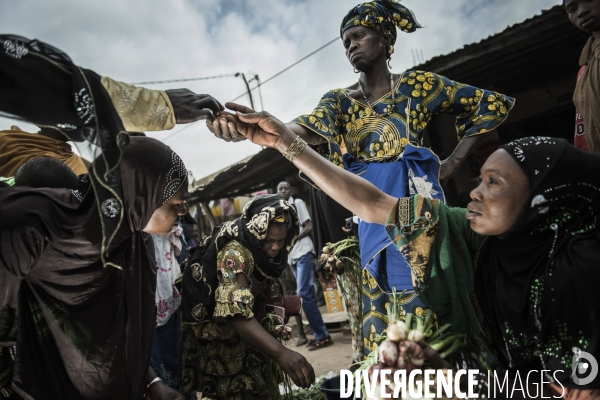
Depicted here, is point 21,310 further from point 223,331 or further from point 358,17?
point 358,17

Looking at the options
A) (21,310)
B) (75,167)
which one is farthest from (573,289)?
(75,167)

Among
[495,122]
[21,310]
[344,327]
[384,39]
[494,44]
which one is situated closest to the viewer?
[21,310]

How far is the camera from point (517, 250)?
5.75ft

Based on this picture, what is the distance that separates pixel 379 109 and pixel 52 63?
63.9 inches

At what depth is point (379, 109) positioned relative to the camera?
2443mm

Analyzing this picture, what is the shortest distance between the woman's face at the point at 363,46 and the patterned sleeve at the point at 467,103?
246 millimetres

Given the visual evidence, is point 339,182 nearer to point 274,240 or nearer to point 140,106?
point 140,106

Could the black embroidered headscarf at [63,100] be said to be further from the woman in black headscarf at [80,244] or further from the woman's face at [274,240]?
the woman's face at [274,240]

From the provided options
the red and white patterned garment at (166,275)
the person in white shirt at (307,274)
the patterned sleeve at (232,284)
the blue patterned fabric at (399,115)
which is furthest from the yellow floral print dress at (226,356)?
the person in white shirt at (307,274)

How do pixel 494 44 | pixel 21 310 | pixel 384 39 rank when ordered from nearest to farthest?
pixel 21 310 < pixel 384 39 < pixel 494 44

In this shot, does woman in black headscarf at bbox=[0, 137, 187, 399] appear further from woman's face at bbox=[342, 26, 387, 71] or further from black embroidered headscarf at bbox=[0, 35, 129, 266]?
woman's face at bbox=[342, 26, 387, 71]

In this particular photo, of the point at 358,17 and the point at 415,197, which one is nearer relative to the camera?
the point at 415,197

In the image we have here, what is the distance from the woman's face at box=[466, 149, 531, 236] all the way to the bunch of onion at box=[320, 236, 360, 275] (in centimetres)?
101

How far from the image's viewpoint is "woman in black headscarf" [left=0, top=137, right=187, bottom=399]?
67.0 inches
